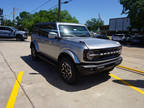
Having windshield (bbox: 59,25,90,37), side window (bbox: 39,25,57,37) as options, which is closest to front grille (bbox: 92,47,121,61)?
windshield (bbox: 59,25,90,37)

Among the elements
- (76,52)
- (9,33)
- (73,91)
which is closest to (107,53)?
(76,52)

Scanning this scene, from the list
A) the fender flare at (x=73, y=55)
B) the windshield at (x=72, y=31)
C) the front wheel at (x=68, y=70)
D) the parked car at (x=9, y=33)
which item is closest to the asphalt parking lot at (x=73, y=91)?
the front wheel at (x=68, y=70)

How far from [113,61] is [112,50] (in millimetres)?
373

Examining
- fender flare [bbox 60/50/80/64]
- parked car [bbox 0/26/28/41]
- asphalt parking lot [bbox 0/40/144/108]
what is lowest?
asphalt parking lot [bbox 0/40/144/108]

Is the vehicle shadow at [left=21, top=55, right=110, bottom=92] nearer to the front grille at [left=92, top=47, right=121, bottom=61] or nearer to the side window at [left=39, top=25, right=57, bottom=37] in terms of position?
the front grille at [left=92, top=47, right=121, bottom=61]

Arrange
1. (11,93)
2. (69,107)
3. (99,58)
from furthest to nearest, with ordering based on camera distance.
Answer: (99,58) < (11,93) < (69,107)

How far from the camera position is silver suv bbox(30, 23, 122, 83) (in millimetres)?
3404

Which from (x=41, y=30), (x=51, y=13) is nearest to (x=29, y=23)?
(x=51, y=13)

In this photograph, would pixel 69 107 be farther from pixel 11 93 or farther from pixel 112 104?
pixel 11 93

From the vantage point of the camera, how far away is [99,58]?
3631mm

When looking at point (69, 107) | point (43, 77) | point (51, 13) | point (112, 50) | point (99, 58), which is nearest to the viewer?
point (69, 107)

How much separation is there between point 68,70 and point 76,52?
0.69m

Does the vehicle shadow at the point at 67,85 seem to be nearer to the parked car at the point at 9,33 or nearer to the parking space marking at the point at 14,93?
the parking space marking at the point at 14,93

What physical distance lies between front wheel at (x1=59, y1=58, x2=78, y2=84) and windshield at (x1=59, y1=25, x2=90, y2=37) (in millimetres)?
1067
